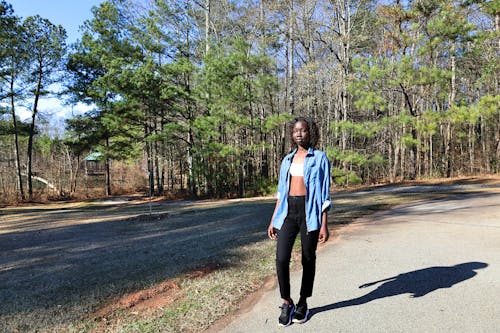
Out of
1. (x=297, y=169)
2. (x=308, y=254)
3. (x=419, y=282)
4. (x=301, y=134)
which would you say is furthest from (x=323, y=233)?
(x=419, y=282)

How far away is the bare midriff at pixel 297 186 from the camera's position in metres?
2.81

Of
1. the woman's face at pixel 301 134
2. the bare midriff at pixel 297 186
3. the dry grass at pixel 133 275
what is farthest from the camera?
the dry grass at pixel 133 275

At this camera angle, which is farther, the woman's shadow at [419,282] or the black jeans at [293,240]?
the woman's shadow at [419,282]

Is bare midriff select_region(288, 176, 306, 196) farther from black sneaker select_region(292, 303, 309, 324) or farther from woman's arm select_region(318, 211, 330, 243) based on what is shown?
black sneaker select_region(292, 303, 309, 324)

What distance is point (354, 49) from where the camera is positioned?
19.3 metres

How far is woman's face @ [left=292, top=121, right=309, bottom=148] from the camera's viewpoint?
291 cm

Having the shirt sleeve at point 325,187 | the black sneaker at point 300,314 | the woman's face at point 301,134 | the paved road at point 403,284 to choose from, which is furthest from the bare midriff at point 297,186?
the paved road at point 403,284

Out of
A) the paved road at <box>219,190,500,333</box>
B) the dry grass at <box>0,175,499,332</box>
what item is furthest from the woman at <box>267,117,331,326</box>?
the dry grass at <box>0,175,499,332</box>

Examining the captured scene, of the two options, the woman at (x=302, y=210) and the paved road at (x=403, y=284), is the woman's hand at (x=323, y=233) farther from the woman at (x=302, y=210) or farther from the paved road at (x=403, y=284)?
the paved road at (x=403, y=284)

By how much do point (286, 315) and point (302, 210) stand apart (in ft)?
2.90

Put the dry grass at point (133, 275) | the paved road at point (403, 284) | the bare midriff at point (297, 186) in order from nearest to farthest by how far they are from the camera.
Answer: the paved road at point (403, 284)
the bare midriff at point (297, 186)
the dry grass at point (133, 275)

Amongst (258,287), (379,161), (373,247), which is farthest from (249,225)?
(379,161)

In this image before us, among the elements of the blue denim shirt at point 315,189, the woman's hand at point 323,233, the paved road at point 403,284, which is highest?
the blue denim shirt at point 315,189

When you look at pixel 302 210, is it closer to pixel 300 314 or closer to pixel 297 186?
pixel 297 186
